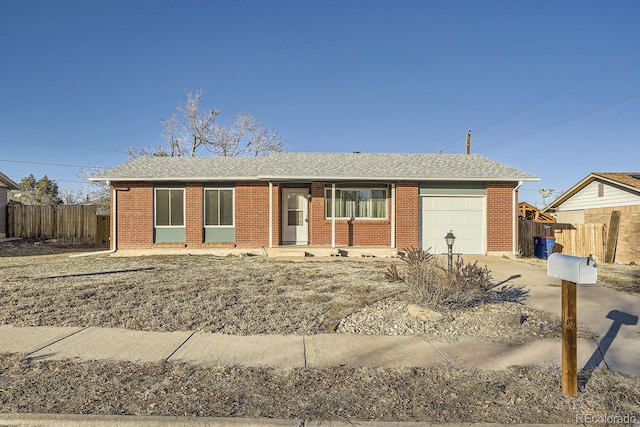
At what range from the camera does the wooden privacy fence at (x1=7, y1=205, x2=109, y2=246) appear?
19.5 m

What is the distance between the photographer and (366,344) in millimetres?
4723

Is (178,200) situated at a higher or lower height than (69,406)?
higher

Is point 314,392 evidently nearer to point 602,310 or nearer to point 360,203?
point 602,310

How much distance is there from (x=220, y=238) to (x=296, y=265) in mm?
4259

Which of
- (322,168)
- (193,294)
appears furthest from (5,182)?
(193,294)

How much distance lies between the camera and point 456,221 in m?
14.1

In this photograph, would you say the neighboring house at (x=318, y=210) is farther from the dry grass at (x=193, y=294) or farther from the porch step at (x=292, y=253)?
the dry grass at (x=193, y=294)

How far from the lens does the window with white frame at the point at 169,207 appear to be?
559 inches

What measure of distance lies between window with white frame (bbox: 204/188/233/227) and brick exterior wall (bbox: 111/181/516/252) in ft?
0.84

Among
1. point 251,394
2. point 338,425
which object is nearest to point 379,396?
point 338,425

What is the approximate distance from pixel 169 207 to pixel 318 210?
5622 mm

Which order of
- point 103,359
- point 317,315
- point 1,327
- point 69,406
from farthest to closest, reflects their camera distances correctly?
point 317,315, point 1,327, point 103,359, point 69,406

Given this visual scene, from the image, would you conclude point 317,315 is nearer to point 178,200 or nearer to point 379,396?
point 379,396

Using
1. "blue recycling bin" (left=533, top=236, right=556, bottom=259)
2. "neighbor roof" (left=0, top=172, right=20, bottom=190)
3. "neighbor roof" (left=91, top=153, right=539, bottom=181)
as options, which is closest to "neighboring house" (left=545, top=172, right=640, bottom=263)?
"blue recycling bin" (left=533, top=236, right=556, bottom=259)
